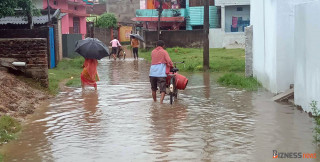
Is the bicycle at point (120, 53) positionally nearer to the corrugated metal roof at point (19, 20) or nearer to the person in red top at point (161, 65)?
the corrugated metal roof at point (19, 20)

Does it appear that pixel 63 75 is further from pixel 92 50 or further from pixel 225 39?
pixel 225 39

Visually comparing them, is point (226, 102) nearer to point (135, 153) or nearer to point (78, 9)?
point (135, 153)

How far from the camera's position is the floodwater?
23.2ft

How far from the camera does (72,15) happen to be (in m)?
39.5

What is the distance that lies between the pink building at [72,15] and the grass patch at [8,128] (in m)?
26.2

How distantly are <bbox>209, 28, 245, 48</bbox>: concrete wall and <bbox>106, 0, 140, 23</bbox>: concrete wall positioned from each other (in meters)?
24.4

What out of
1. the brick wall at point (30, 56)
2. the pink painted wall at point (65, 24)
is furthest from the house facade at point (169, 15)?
the brick wall at point (30, 56)

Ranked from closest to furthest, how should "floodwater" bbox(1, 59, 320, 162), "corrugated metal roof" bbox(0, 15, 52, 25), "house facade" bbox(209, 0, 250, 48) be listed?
"floodwater" bbox(1, 59, 320, 162) < "corrugated metal roof" bbox(0, 15, 52, 25) < "house facade" bbox(209, 0, 250, 48)

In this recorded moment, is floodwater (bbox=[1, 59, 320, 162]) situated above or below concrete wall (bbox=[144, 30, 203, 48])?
below

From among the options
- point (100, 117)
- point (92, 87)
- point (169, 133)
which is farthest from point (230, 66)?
point (169, 133)

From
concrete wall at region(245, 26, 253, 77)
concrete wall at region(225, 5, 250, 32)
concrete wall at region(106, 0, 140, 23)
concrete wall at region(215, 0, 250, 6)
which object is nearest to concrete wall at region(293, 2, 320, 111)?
concrete wall at region(245, 26, 253, 77)

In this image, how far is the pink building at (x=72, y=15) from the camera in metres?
35.6

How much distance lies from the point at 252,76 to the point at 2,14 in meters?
9.63

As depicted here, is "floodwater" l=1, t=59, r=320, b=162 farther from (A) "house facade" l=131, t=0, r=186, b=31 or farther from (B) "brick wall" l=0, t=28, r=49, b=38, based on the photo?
(A) "house facade" l=131, t=0, r=186, b=31
